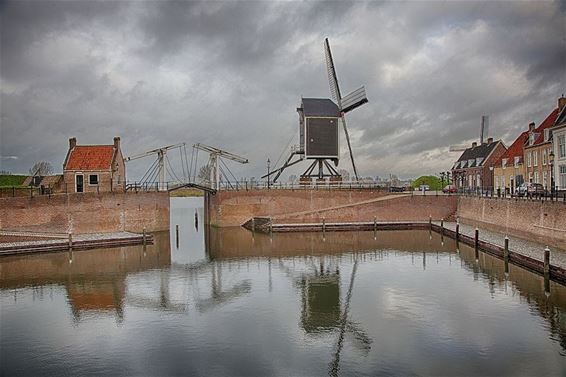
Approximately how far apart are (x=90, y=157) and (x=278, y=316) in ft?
80.7

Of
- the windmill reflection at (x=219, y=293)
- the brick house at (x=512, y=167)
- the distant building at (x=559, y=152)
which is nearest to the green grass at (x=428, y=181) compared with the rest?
the brick house at (x=512, y=167)

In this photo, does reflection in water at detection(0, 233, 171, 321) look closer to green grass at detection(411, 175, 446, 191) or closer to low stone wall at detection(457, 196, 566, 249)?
low stone wall at detection(457, 196, 566, 249)

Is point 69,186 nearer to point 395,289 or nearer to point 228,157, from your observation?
point 228,157

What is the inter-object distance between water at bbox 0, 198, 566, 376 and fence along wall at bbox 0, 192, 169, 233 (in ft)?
17.6

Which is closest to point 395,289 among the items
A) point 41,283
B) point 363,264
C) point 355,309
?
point 355,309

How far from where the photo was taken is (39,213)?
29281 mm

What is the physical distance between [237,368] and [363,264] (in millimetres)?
12926

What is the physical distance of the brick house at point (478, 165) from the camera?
46.4 metres

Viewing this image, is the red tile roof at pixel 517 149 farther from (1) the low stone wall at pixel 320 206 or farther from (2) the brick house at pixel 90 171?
(2) the brick house at pixel 90 171

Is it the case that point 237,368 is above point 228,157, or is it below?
below

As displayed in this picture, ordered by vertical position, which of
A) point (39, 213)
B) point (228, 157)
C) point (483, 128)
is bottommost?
point (39, 213)

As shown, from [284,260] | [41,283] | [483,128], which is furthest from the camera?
[483,128]

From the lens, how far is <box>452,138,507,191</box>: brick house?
46.4m

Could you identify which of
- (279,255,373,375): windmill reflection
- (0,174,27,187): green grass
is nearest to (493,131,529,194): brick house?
(279,255,373,375): windmill reflection
